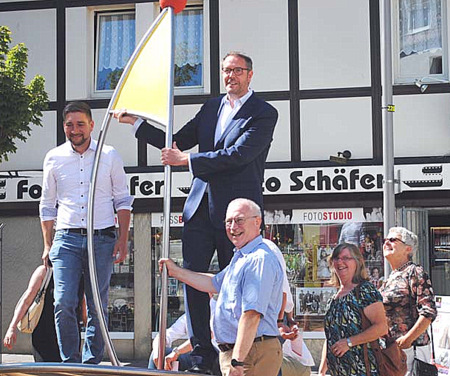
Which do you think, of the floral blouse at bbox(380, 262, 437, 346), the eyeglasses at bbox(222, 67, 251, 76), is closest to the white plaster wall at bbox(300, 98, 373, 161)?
the floral blouse at bbox(380, 262, 437, 346)

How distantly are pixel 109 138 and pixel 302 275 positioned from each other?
3608mm

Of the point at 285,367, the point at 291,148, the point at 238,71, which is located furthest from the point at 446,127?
the point at 238,71

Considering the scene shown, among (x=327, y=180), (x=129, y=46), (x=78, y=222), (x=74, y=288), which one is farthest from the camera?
(x=129, y=46)

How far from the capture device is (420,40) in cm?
1374

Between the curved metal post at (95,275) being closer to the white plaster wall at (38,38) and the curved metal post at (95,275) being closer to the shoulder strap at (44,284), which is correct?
the shoulder strap at (44,284)

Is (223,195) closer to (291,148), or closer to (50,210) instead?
(50,210)

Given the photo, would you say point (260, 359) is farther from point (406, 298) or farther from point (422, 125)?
point (422, 125)

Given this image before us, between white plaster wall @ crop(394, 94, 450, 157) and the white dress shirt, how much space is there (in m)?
9.08

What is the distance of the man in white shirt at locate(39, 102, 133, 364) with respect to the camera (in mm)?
4789

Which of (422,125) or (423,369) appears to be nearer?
(423,369)

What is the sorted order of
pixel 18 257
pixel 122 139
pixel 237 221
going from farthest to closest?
pixel 18 257, pixel 122 139, pixel 237 221

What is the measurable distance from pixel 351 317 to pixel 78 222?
1.78 metres

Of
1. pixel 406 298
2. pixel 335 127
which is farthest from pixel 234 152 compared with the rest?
pixel 335 127

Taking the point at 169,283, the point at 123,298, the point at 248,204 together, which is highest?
the point at 248,204
